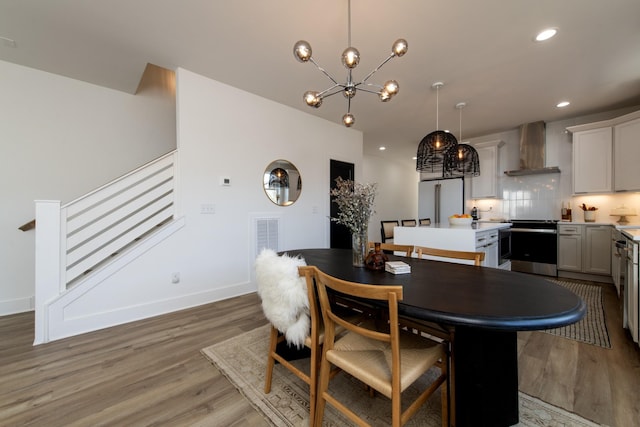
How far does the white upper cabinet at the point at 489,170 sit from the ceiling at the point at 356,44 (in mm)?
1493

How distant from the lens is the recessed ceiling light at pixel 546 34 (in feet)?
Answer: 7.64

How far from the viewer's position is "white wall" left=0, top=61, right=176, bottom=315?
2.90 m

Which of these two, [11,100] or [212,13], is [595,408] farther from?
[11,100]

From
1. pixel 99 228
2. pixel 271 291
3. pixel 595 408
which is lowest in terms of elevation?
pixel 595 408

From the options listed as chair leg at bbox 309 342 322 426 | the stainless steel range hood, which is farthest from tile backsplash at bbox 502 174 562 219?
chair leg at bbox 309 342 322 426

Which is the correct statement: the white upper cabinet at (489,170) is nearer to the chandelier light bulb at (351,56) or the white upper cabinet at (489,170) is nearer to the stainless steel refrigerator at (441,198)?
the stainless steel refrigerator at (441,198)

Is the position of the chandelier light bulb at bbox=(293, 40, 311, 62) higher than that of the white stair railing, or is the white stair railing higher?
the chandelier light bulb at bbox=(293, 40, 311, 62)

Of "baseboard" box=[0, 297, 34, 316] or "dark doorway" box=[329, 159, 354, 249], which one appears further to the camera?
"dark doorway" box=[329, 159, 354, 249]

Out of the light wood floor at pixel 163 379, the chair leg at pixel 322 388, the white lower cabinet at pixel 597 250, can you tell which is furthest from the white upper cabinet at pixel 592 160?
the chair leg at pixel 322 388

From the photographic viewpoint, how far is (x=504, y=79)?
3.20 meters

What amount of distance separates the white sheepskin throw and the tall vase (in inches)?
17.0

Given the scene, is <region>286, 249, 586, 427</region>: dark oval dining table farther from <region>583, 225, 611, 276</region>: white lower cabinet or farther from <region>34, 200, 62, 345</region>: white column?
<region>583, 225, 611, 276</region>: white lower cabinet

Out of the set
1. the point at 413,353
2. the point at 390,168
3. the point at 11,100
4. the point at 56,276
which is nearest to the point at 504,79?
the point at 413,353

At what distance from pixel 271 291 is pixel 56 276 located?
90.7 inches
